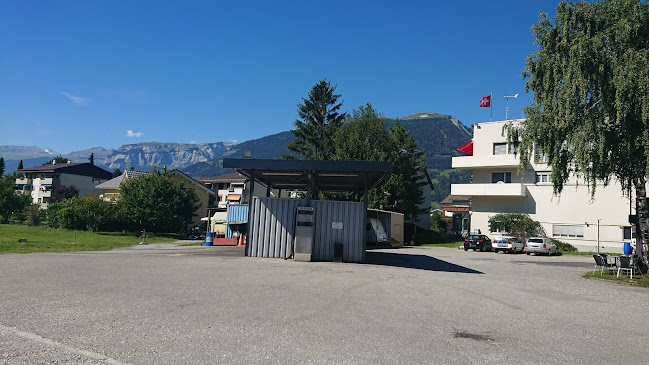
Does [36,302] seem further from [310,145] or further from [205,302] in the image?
[310,145]

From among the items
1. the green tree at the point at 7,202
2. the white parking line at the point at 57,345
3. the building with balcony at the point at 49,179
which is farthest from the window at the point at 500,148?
the building with balcony at the point at 49,179

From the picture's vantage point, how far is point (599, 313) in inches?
390

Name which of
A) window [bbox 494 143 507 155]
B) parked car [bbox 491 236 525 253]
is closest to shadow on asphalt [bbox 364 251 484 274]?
parked car [bbox 491 236 525 253]

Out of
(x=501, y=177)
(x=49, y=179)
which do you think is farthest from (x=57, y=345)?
(x=49, y=179)

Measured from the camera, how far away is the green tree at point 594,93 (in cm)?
1566

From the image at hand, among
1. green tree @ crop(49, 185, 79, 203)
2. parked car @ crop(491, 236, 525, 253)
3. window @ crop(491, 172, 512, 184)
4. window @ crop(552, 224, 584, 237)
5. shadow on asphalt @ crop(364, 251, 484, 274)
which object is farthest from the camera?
green tree @ crop(49, 185, 79, 203)

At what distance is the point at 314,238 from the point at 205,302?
11.0m

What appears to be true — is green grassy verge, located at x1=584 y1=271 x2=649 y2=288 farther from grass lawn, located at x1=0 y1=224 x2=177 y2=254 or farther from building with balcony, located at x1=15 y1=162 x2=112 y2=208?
building with balcony, located at x1=15 y1=162 x2=112 y2=208

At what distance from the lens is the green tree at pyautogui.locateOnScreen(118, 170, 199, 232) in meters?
48.4

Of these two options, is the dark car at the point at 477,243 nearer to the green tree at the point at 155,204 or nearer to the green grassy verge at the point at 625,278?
the green grassy verge at the point at 625,278

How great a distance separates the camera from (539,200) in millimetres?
43031

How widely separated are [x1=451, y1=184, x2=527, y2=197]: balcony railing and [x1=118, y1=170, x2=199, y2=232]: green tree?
29.8 metres

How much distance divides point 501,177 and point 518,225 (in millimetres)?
5629

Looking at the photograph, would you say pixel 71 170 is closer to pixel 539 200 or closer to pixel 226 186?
pixel 226 186
